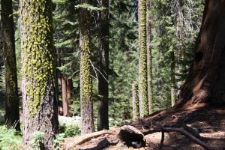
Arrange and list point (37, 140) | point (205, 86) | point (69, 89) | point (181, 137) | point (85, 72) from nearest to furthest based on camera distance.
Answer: point (181, 137), point (37, 140), point (205, 86), point (85, 72), point (69, 89)

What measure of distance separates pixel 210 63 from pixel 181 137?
215cm

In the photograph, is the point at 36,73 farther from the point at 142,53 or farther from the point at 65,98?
the point at 65,98

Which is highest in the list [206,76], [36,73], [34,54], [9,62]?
[34,54]

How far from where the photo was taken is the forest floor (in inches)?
234

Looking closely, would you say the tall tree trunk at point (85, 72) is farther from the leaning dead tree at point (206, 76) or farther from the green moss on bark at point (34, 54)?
the green moss on bark at point (34, 54)

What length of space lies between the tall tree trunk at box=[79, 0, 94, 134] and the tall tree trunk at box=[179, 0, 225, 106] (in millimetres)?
6120

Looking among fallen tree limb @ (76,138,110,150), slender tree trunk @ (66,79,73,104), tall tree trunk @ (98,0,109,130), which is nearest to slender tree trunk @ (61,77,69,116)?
slender tree trunk @ (66,79,73,104)

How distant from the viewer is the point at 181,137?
249 inches

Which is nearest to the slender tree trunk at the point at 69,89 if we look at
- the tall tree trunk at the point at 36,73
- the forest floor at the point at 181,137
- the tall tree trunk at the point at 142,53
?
the tall tree trunk at the point at 142,53

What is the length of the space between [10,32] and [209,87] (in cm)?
804

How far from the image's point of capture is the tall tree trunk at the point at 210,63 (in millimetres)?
7855

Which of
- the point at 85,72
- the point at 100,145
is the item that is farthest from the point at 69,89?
the point at 100,145

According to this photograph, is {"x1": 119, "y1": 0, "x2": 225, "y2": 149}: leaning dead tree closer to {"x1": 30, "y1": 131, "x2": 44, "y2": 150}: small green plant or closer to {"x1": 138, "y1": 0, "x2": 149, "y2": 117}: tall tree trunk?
{"x1": 30, "y1": 131, "x2": 44, "y2": 150}: small green plant

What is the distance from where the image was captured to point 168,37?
28.5 metres
